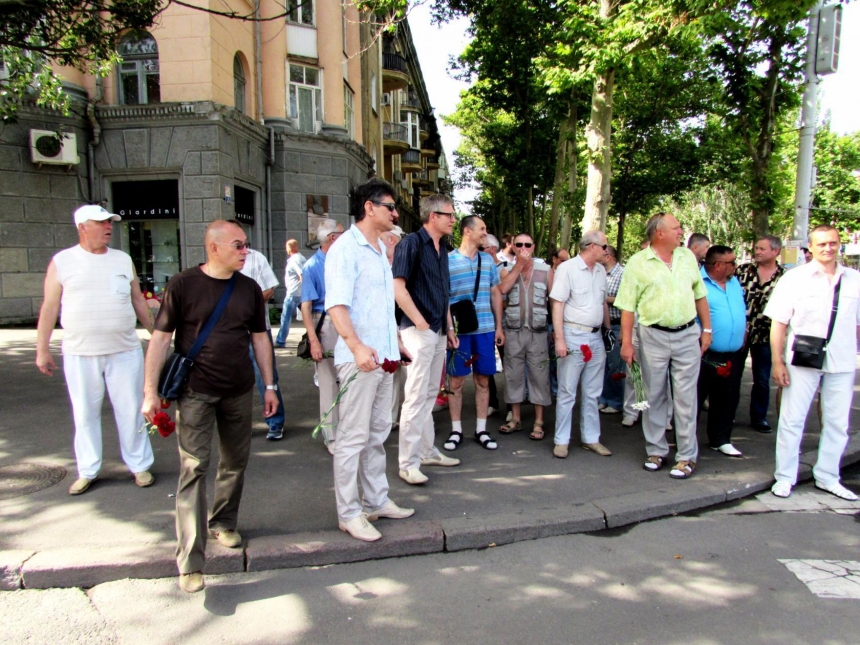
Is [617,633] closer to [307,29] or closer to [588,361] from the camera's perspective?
[588,361]

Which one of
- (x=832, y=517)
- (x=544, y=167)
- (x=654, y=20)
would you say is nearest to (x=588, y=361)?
(x=832, y=517)

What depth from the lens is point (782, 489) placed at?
4629 millimetres

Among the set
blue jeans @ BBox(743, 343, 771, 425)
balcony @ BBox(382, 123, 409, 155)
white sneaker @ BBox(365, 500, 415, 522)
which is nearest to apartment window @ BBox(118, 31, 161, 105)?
white sneaker @ BBox(365, 500, 415, 522)

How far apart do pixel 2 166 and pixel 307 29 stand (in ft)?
30.3

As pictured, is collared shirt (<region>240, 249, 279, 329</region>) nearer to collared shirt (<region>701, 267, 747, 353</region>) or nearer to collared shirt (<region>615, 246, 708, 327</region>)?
collared shirt (<region>615, 246, 708, 327</region>)

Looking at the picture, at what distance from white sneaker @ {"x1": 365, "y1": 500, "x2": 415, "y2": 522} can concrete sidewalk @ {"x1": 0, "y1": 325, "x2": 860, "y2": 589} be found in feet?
0.17

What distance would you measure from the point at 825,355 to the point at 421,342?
2957 millimetres

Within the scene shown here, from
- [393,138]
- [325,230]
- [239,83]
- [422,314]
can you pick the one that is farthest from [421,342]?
[393,138]

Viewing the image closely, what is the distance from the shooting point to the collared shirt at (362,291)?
360cm

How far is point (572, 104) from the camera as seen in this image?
18.1 m

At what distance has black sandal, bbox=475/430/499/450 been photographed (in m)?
5.51

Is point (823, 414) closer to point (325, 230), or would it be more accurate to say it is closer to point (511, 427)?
point (511, 427)

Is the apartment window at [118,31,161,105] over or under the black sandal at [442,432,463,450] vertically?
over

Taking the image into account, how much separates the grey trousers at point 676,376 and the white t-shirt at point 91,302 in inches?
158
